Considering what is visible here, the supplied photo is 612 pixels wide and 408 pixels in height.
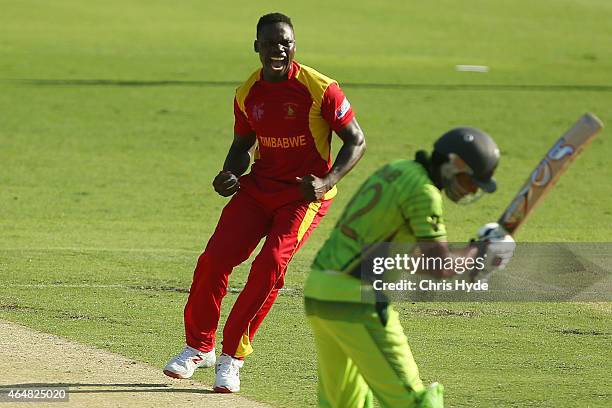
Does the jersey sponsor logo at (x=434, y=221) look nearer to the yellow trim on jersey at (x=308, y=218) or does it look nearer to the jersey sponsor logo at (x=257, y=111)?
the yellow trim on jersey at (x=308, y=218)

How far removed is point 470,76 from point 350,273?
23980mm

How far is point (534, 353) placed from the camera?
9828mm

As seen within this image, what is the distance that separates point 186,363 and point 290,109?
5.70 ft

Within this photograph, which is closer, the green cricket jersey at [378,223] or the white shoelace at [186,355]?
the green cricket jersey at [378,223]

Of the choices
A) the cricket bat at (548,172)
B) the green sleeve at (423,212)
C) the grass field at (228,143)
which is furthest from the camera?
the grass field at (228,143)

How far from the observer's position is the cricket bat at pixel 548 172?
663 centimetres

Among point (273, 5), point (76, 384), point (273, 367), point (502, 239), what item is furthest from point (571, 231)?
point (273, 5)

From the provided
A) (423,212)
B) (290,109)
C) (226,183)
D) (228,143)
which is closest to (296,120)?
(290,109)

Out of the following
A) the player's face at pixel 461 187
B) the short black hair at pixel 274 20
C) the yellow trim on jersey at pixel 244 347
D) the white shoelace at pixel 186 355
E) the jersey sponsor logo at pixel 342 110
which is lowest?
the white shoelace at pixel 186 355

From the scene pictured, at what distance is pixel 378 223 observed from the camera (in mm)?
6645

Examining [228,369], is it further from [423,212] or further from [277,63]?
[423,212]

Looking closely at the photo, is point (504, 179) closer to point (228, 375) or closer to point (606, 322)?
point (606, 322)

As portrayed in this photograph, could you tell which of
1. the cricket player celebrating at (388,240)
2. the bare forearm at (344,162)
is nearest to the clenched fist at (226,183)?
the bare forearm at (344,162)

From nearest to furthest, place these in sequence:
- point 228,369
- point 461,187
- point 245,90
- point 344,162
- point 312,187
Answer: point 461,187 → point 312,187 → point 228,369 → point 344,162 → point 245,90
